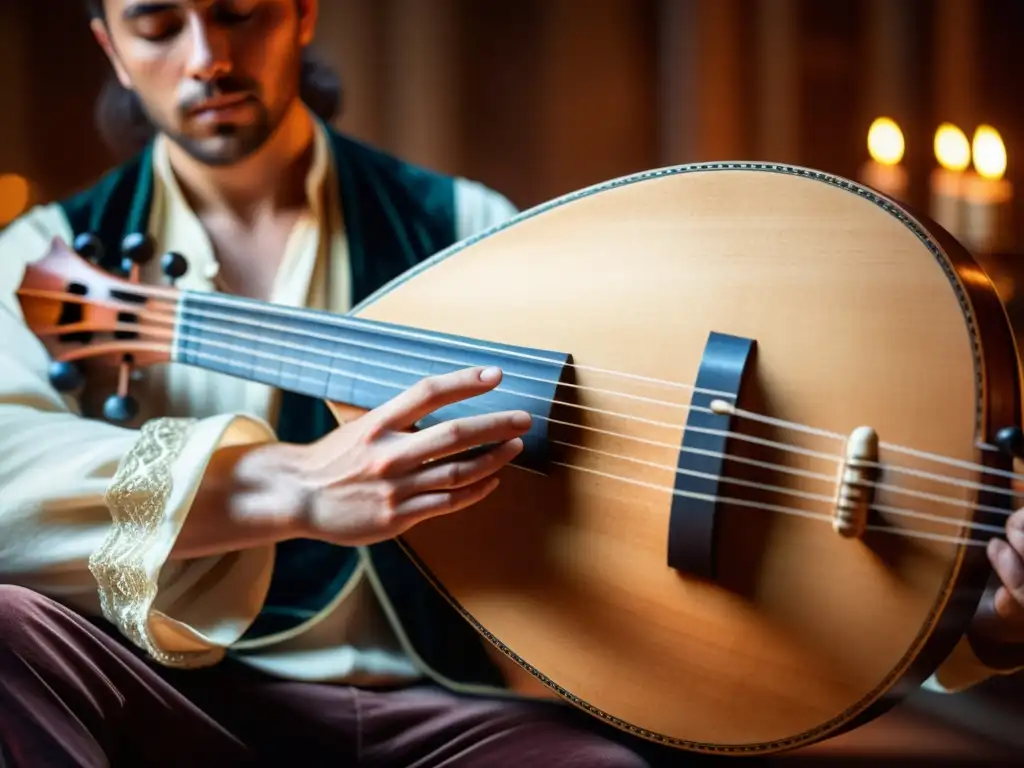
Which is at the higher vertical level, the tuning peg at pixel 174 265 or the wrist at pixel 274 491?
the tuning peg at pixel 174 265

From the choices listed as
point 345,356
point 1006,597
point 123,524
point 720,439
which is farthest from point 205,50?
point 1006,597

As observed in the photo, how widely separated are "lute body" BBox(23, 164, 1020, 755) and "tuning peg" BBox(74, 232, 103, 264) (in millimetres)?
192

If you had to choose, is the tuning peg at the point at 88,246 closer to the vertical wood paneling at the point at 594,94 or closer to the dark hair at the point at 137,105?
the dark hair at the point at 137,105

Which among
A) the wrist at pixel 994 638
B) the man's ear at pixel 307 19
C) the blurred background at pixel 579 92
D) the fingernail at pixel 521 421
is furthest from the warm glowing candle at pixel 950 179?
the man's ear at pixel 307 19

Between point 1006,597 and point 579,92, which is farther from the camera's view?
point 579,92

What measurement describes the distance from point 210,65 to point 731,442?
0.57 metres

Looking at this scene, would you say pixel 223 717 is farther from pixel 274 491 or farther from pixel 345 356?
pixel 345 356

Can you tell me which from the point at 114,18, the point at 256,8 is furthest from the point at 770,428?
the point at 114,18

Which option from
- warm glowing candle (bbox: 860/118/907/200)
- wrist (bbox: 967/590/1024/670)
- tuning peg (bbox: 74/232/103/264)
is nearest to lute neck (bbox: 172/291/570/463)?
tuning peg (bbox: 74/232/103/264)

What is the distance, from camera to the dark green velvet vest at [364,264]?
93 centimetres

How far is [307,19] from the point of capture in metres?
1.01

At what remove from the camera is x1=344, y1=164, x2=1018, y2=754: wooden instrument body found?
0.67 m

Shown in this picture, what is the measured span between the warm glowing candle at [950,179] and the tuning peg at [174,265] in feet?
2.43

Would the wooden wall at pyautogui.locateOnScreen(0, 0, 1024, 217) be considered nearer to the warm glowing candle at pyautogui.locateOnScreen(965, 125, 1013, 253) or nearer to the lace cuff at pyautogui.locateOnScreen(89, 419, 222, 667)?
the warm glowing candle at pyautogui.locateOnScreen(965, 125, 1013, 253)
